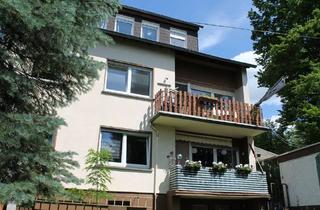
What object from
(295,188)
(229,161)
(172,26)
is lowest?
(295,188)

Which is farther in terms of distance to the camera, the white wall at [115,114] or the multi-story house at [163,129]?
the multi-story house at [163,129]

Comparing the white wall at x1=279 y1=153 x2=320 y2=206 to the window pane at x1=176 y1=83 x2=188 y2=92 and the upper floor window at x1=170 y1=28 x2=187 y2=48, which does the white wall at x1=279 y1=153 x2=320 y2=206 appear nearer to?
the window pane at x1=176 y1=83 x2=188 y2=92

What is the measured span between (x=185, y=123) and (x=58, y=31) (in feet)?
25.5

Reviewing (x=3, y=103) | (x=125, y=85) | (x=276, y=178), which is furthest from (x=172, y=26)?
(x=276, y=178)

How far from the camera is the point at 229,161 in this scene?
14.5 meters

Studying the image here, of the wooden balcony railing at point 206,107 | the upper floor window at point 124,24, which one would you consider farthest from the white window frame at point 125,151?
the upper floor window at point 124,24

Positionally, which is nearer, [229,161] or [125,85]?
[125,85]

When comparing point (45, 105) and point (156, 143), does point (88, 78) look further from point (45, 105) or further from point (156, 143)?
point (156, 143)

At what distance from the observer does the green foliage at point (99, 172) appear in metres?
10.5

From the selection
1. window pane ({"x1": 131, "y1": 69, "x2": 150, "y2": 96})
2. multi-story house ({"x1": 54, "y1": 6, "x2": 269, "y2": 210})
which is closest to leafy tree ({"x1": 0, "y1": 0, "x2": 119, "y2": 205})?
multi-story house ({"x1": 54, "y1": 6, "x2": 269, "y2": 210})

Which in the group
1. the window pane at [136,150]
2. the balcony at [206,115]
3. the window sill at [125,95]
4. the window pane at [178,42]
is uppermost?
the window pane at [178,42]

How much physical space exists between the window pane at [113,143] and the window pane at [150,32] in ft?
20.2

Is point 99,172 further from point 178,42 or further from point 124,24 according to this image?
point 178,42

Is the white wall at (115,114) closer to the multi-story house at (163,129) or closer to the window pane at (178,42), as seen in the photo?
the multi-story house at (163,129)
